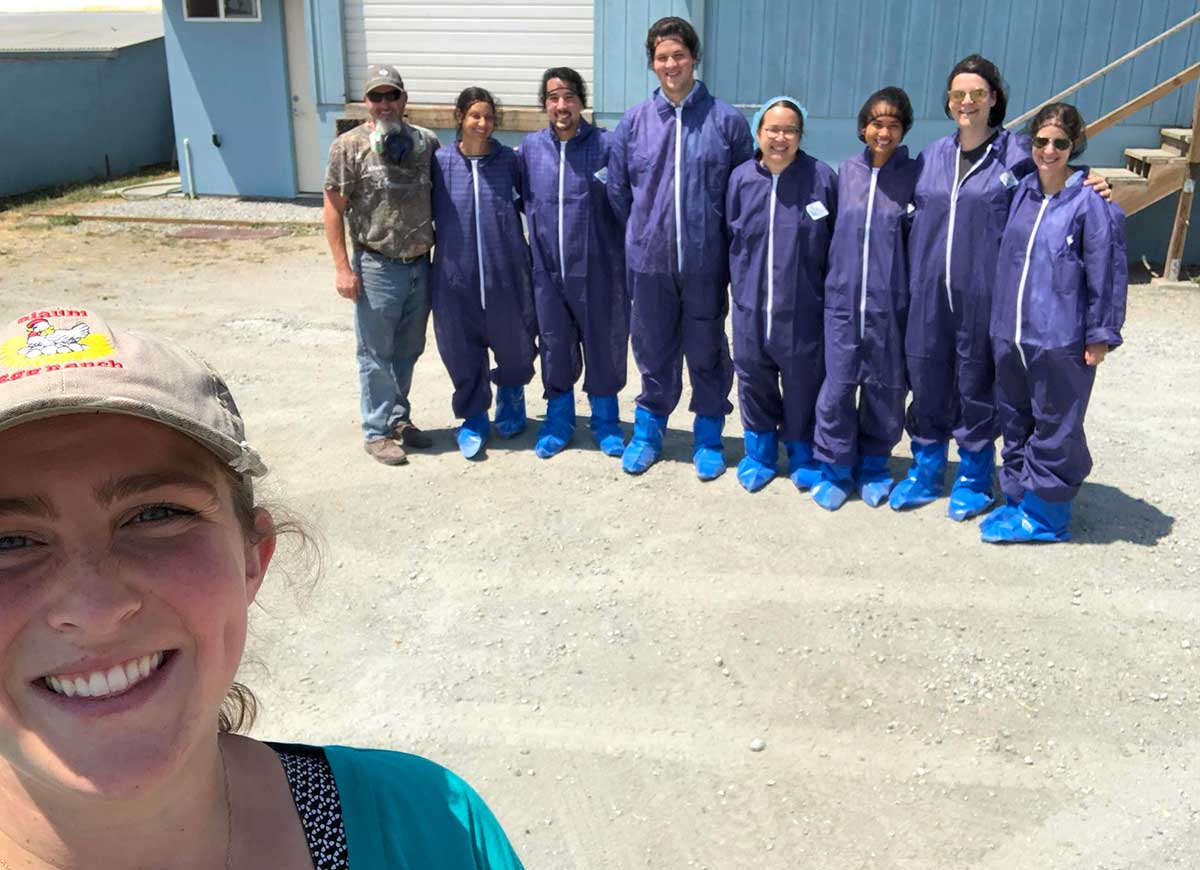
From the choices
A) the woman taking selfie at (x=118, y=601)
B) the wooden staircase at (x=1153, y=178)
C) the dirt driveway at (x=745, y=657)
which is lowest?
the dirt driveway at (x=745, y=657)

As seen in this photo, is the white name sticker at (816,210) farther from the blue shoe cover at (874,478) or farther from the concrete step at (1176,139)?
the concrete step at (1176,139)

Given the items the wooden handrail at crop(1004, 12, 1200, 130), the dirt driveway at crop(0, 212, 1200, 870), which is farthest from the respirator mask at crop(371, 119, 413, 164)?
the wooden handrail at crop(1004, 12, 1200, 130)

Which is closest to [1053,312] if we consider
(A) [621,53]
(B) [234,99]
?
(A) [621,53]

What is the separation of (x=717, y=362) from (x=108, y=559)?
14.0 ft

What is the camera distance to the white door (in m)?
12.4

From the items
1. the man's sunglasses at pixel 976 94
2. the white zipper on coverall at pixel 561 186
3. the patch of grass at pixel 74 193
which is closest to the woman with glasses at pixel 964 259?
the man's sunglasses at pixel 976 94

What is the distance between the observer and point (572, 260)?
5.21 metres

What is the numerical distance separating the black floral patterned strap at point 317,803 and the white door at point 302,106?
38.5 feet

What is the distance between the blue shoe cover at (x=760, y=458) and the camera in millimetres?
5217

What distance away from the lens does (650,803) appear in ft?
10.6

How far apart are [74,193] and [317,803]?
46.7 feet

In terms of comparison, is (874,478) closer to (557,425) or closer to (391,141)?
(557,425)

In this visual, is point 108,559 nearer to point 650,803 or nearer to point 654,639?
point 650,803

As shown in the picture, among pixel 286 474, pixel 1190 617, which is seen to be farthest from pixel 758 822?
pixel 286 474
